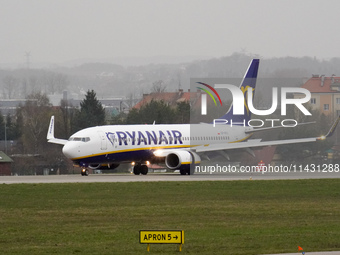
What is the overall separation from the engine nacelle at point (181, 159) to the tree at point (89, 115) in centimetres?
3934

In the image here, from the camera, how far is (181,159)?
57031mm

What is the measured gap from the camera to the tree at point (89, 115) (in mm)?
97312

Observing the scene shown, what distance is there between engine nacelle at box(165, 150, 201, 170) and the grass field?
1124cm

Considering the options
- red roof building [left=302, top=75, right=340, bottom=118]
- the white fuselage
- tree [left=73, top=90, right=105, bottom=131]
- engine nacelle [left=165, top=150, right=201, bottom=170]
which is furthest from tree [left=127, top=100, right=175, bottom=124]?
engine nacelle [left=165, top=150, right=201, bottom=170]

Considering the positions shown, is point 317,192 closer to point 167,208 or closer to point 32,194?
point 167,208

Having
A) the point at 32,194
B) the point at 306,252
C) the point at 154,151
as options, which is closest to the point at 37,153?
the point at 154,151

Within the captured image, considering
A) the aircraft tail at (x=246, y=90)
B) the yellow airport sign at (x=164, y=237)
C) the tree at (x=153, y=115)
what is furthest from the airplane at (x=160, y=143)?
the yellow airport sign at (x=164, y=237)

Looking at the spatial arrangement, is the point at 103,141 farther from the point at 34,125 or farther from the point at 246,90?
the point at 34,125

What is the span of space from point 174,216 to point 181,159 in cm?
2716

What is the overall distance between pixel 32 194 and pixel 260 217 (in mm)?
13533

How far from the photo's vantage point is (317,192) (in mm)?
39938

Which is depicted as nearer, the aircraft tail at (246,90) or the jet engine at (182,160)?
the jet engine at (182,160)

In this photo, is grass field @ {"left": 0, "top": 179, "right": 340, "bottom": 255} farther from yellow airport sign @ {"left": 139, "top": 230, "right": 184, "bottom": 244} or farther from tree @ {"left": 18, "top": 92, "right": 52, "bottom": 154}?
tree @ {"left": 18, "top": 92, "right": 52, "bottom": 154}

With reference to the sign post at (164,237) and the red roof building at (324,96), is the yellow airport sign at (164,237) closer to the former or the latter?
the sign post at (164,237)
